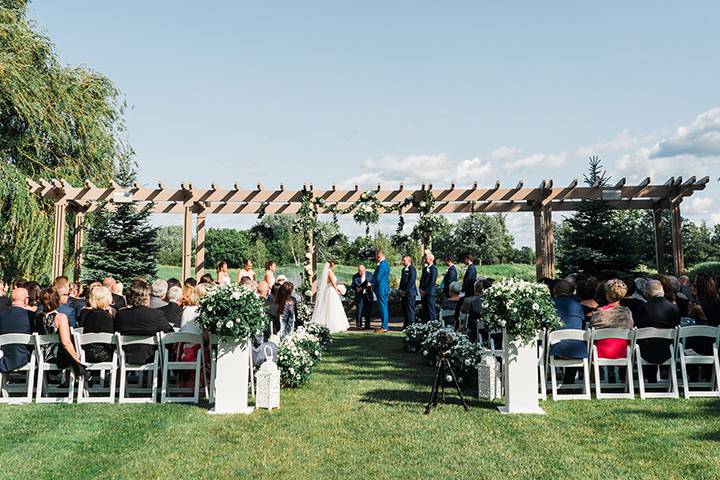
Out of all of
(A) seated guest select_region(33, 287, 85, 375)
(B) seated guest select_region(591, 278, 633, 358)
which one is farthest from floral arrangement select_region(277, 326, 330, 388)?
(B) seated guest select_region(591, 278, 633, 358)

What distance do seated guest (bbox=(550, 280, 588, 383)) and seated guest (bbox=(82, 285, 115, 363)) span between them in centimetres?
486

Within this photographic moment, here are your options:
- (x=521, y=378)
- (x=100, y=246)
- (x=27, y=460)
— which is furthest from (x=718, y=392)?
(x=100, y=246)

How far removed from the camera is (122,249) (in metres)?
19.5

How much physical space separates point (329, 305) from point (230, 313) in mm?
7404

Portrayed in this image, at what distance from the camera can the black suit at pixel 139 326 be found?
248 inches

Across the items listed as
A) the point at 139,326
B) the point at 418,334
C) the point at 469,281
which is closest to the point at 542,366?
the point at 418,334

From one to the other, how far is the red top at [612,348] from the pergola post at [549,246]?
6451mm

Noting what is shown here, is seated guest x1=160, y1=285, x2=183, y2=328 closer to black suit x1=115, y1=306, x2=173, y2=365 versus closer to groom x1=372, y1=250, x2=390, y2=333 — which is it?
black suit x1=115, y1=306, x2=173, y2=365

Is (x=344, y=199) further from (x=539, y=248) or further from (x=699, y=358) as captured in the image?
(x=699, y=358)

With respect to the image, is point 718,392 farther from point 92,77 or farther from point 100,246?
point 100,246

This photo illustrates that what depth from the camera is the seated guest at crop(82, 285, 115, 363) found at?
6.36m

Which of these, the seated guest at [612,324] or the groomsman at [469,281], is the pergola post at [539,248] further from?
the seated guest at [612,324]

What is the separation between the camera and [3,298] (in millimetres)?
7551

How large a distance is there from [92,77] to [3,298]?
10.3 m
